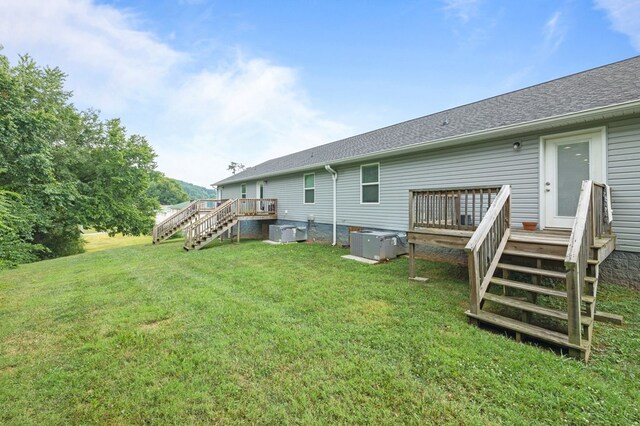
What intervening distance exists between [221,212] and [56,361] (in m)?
8.64

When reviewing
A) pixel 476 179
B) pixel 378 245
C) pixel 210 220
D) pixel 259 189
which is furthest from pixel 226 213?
pixel 476 179

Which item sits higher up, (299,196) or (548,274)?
(299,196)

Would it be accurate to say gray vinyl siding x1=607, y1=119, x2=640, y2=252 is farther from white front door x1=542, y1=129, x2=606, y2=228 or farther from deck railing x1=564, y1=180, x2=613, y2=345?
deck railing x1=564, y1=180, x2=613, y2=345

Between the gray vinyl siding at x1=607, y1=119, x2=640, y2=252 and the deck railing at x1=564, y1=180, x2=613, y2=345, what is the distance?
34 centimetres

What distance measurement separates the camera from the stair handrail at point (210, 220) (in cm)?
1020

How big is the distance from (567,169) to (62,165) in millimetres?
21622

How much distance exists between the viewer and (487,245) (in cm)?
367

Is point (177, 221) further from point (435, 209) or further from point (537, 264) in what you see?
point (537, 264)

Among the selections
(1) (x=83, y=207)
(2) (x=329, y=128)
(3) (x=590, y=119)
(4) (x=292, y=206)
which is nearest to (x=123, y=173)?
(1) (x=83, y=207)

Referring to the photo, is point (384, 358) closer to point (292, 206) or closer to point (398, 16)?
point (292, 206)

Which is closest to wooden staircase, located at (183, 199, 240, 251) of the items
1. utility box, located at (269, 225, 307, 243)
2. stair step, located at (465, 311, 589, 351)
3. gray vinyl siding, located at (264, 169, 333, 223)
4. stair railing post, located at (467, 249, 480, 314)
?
utility box, located at (269, 225, 307, 243)

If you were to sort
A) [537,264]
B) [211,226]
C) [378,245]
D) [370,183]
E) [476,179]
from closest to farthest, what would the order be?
[537,264] < [476,179] < [378,245] < [370,183] < [211,226]

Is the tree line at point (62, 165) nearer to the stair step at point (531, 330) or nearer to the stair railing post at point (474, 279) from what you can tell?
the stair railing post at point (474, 279)

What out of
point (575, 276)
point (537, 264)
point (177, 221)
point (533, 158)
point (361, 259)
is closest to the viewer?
point (575, 276)
